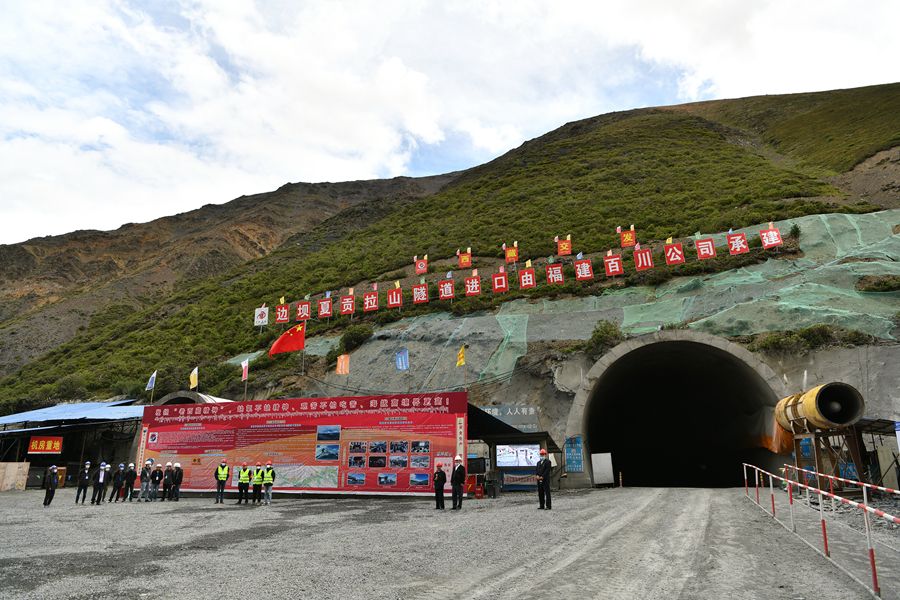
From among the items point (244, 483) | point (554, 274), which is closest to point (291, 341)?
point (244, 483)

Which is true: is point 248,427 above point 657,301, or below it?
below

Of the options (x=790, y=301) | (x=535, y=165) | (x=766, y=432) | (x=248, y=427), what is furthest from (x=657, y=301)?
(x=535, y=165)

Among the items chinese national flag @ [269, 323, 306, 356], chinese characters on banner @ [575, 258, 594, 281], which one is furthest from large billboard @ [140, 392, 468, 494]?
chinese characters on banner @ [575, 258, 594, 281]

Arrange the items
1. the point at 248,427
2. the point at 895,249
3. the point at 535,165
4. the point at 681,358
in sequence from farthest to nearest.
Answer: the point at 535,165 < the point at 895,249 < the point at 681,358 < the point at 248,427

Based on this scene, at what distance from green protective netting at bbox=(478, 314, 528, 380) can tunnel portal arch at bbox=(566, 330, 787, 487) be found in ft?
19.2

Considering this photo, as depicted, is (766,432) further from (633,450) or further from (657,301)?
(633,450)

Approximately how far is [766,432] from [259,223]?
108m

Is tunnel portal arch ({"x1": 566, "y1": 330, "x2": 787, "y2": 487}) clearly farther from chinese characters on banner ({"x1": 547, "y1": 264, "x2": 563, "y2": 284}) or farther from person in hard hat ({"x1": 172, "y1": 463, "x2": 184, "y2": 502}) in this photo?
person in hard hat ({"x1": 172, "y1": 463, "x2": 184, "y2": 502})

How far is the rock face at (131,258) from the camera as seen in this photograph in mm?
71312

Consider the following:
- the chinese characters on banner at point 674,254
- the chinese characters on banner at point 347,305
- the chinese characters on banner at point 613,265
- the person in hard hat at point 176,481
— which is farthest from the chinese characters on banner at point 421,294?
the person in hard hat at point 176,481

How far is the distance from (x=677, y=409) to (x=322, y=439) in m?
25.9

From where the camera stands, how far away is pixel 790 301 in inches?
A: 1212

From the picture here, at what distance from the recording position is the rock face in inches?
2808

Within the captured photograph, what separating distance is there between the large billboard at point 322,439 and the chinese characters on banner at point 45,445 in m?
10.7
